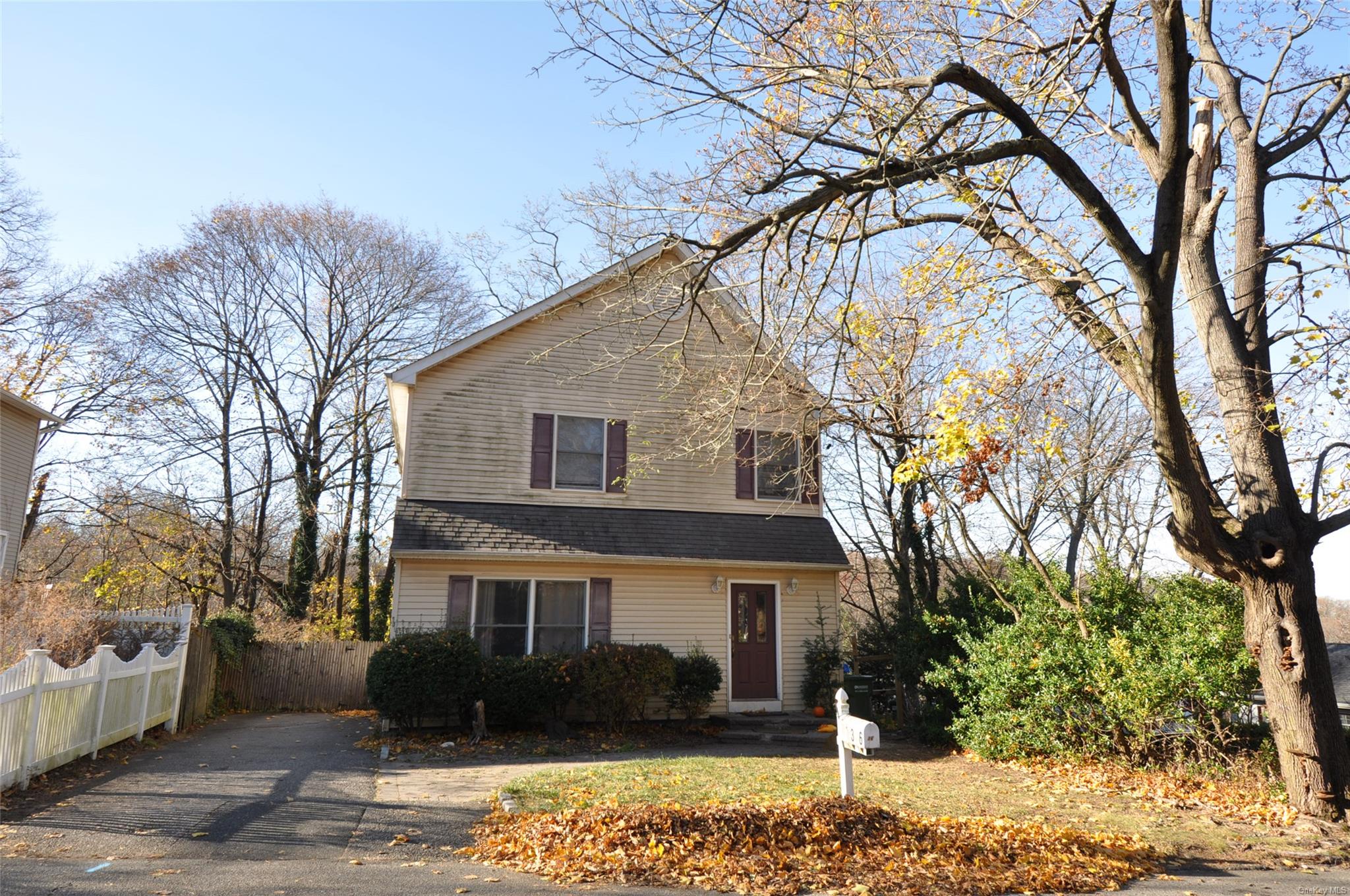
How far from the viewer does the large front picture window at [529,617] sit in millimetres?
14461

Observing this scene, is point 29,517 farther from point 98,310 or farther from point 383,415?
point 383,415

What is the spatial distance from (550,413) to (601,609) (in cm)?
378

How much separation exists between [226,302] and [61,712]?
68.3ft

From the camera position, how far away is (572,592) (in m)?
15.0

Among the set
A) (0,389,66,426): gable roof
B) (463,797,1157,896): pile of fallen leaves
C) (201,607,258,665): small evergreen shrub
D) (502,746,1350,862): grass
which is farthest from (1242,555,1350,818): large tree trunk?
(0,389,66,426): gable roof

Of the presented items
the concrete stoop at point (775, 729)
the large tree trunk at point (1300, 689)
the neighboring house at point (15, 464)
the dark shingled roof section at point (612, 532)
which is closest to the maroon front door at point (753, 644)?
the concrete stoop at point (775, 729)

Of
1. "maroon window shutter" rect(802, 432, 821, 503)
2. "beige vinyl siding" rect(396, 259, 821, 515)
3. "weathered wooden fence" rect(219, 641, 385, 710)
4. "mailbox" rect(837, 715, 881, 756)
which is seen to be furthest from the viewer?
"weathered wooden fence" rect(219, 641, 385, 710)

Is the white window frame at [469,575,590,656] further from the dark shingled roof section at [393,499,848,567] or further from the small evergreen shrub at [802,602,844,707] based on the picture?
the small evergreen shrub at [802,602,844,707]

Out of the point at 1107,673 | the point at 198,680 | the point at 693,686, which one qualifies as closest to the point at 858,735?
the point at 1107,673

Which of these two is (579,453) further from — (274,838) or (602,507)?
(274,838)

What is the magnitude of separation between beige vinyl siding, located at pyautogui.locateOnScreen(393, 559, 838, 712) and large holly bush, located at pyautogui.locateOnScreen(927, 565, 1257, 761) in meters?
3.94

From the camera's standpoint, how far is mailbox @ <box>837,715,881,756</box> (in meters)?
6.80

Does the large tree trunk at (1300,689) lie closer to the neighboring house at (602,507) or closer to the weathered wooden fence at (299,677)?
the neighboring house at (602,507)

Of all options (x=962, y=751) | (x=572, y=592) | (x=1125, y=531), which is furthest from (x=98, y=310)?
(x=1125, y=531)
